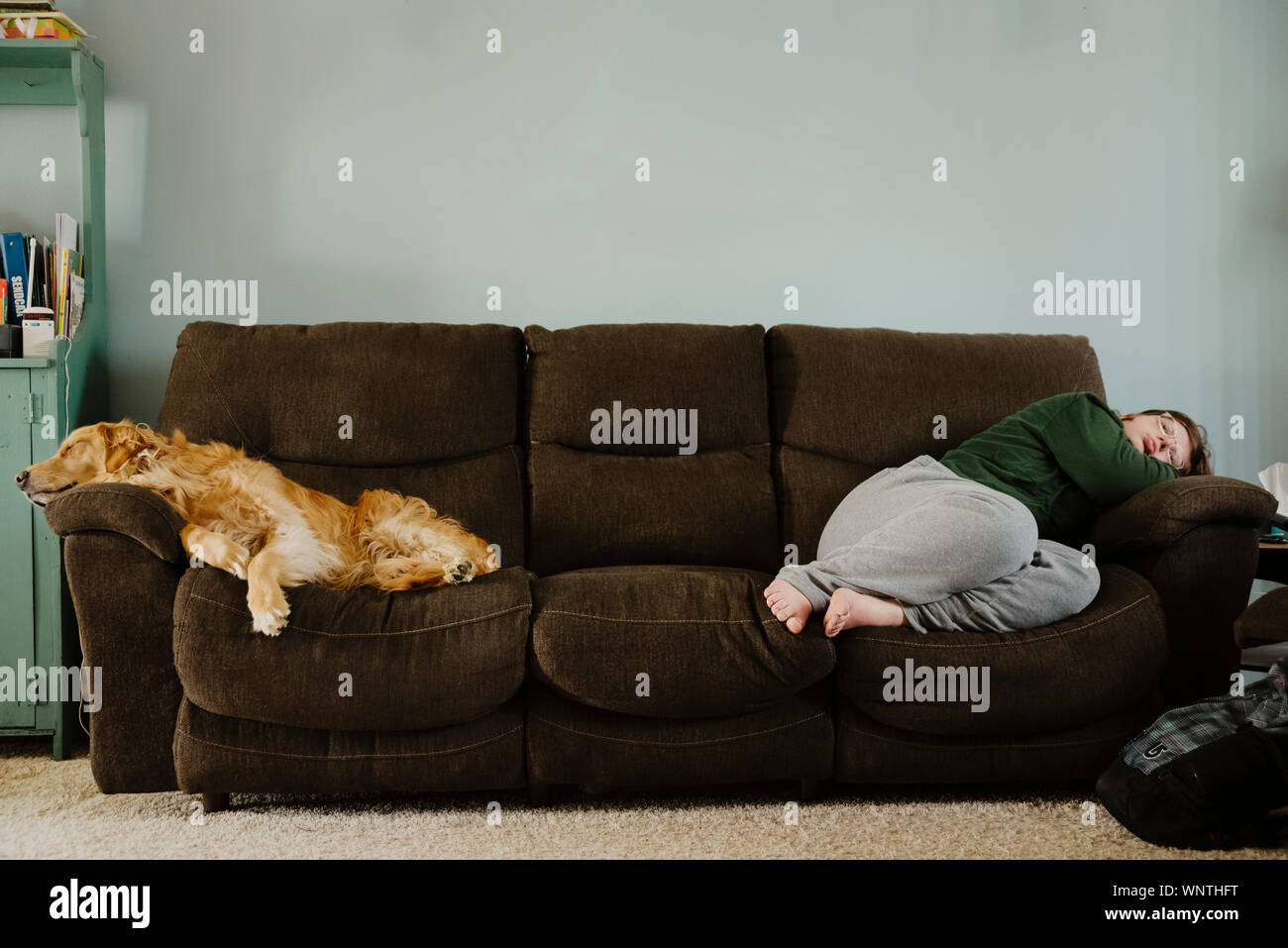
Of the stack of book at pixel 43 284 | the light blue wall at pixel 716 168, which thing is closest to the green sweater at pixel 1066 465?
the light blue wall at pixel 716 168

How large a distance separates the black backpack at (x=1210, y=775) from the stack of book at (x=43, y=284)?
2740 millimetres

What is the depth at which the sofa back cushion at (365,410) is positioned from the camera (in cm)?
238

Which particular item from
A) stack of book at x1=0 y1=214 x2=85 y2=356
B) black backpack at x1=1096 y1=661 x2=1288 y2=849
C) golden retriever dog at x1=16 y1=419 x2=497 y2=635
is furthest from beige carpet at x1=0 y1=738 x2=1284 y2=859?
stack of book at x1=0 y1=214 x2=85 y2=356

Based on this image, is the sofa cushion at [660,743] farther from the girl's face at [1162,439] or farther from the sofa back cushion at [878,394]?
the girl's face at [1162,439]

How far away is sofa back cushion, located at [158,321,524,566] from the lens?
7.80 ft

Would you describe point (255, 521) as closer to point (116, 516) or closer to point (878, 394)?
point (116, 516)

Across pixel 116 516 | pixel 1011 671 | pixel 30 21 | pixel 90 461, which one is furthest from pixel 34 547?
pixel 1011 671

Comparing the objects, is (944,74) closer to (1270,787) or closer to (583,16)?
(583,16)

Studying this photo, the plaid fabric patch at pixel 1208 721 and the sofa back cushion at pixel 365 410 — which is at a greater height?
the sofa back cushion at pixel 365 410

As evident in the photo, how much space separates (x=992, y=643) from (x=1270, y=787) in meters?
0.49

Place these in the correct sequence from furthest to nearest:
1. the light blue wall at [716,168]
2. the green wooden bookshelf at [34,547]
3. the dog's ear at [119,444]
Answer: the light blue wall at [716,168] → the green wooden bookshelf at [34,547] → the dog's ear at [119,444]

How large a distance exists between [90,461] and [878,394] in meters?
1.83

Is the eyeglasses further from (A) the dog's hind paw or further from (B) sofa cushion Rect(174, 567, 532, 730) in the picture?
(A) the dog's hind paw
